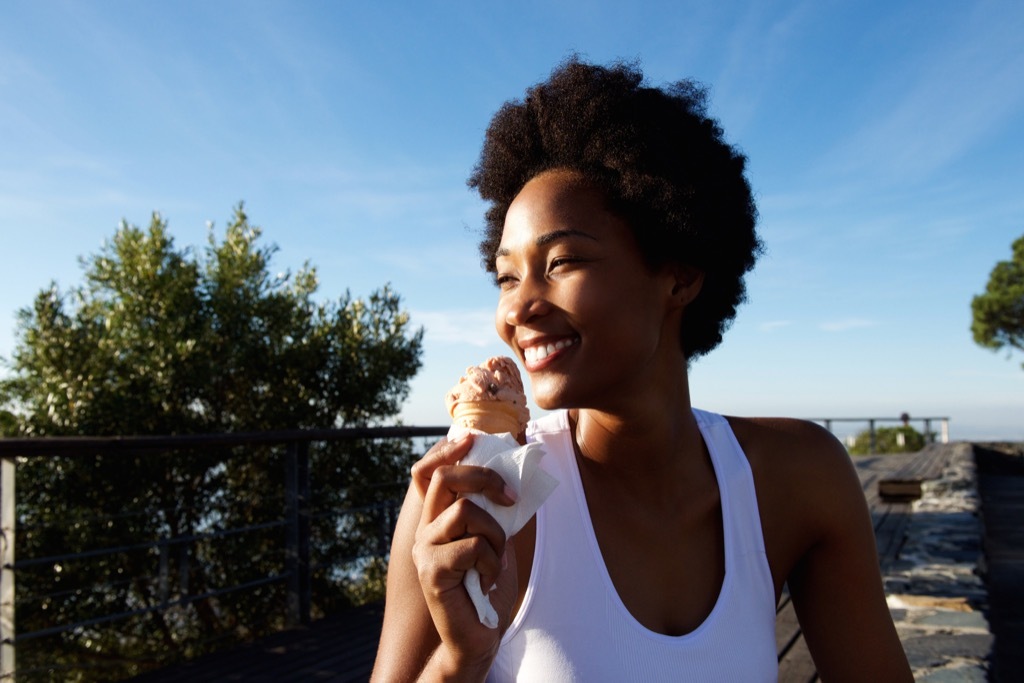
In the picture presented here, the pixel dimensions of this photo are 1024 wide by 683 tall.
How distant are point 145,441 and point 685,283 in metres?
3.13

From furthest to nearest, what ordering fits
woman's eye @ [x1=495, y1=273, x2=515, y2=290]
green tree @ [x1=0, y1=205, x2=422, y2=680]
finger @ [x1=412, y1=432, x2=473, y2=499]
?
green tree @ [x1=0, y1=205, x2=422, y2=680], woman's eye @ [x1=495, y1=273, x2=515, y2=290], finger @ [x1=412, y1=432, x2=473, y2=499]

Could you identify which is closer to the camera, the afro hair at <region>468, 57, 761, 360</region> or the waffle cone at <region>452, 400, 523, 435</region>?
the waffle cone at <region>452, 400, 523, 435</region>

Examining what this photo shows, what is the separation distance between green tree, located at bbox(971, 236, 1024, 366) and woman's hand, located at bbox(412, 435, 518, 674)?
23.8m

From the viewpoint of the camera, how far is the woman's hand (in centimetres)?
104

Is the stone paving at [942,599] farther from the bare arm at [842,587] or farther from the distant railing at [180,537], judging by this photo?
the distant railing at [180,537]

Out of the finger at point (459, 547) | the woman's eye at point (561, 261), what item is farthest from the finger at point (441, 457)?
the woman's eye at point (561, 261)

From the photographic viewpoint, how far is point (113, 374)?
7.84 metres


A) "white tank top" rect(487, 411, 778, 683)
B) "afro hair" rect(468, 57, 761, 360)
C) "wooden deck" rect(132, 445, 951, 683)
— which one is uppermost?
"afro hair" rect(468, 57, 761, 360)

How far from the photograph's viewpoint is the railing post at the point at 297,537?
5000 mm

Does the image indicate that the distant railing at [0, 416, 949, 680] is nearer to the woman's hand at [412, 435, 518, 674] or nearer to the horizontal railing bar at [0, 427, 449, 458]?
the horizontal railing bar at [0, 427, 449, 458]

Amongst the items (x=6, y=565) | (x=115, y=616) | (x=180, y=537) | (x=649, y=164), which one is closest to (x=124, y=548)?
(x=115, y=616)

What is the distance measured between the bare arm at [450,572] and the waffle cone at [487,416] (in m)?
0.10

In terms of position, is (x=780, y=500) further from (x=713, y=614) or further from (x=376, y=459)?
(x=376, y=459)

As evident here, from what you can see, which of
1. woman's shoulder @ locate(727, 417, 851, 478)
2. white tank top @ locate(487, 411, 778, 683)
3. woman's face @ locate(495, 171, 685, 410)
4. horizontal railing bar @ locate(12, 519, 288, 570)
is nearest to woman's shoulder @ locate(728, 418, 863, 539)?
woman's shoulder @ locate(727, 417, 851, 478)
